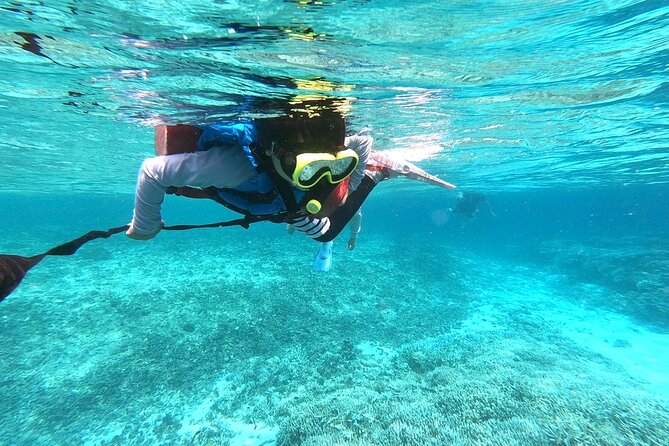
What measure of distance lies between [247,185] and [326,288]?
12.3m

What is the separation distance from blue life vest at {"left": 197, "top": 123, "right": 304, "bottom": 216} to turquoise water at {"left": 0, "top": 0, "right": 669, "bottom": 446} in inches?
93.2

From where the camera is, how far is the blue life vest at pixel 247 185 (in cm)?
323

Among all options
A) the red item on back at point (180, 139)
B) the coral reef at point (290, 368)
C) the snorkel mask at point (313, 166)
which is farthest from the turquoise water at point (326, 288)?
the snorkel mask at point (313, 166)

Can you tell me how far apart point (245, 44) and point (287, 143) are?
11.1 feet

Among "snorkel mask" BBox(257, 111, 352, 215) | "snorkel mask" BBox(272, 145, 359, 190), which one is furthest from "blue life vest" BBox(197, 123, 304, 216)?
"snorkel mask" BBox(272, 145, 359, 190)

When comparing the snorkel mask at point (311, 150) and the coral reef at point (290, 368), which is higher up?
the snorkel mask at point (311, 150)

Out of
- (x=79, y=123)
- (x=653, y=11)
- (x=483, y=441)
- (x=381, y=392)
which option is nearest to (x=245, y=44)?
(x=653, y=11)

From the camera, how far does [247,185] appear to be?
357 centimetres

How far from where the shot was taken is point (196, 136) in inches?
134

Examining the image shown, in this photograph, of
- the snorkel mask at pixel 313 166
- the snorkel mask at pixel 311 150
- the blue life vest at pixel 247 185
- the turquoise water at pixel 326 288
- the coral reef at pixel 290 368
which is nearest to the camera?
the snorkel mask at pixel 313 166

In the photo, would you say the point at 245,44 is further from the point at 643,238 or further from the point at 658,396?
the point at 643,238

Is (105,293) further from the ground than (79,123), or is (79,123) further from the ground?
(79,123)

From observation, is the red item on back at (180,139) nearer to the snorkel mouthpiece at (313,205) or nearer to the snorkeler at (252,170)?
the snorkeler at (252,170)

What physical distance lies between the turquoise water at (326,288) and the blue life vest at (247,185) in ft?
7.76
